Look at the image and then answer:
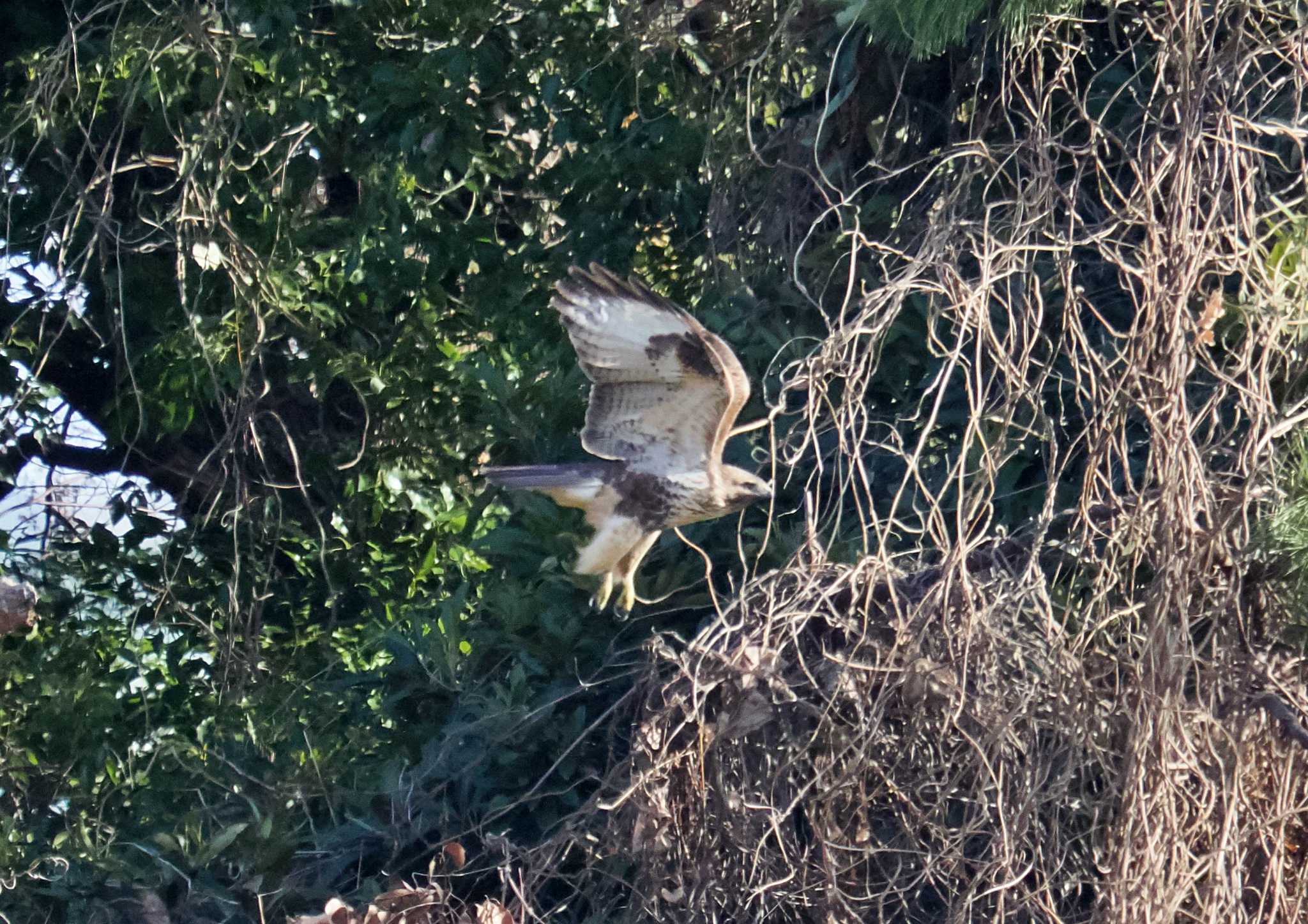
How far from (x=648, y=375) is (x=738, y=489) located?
27 centimetres

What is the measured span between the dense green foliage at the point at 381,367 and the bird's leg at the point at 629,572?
81mm

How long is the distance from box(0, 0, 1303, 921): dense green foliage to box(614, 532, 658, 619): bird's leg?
3.2 inches

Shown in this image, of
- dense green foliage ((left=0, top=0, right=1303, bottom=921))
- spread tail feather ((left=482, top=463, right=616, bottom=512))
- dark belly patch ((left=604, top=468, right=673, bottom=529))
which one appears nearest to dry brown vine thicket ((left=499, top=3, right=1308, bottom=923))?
dense green foliage ((left=0, top=0, right=1303, bottom=921))

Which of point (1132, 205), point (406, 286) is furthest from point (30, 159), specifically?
point (1132, 205)

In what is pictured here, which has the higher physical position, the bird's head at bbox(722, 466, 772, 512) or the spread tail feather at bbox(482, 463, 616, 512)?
the bird's head at bbox(722, 466, 772, 512)

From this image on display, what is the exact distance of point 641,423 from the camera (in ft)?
10.0

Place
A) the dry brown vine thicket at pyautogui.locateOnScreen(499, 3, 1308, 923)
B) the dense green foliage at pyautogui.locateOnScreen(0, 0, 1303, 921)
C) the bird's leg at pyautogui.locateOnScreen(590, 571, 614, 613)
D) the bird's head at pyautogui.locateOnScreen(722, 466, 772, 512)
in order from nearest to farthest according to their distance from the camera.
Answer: the dry brown vine thicket at pyautogui.locateOnScreen(499, 3, 1308, 923) < the bird's head at pyautogui.locateOnScreen(722, 466, 772, 512) < the bird's leg at pyautogui.locateOnScreen(590, 571, 614, 613) < the dense green foliage at pyautogui.locateOnScreen(0, 0, 1303, 921)

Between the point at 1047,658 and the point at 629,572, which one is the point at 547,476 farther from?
the point at 1047,658

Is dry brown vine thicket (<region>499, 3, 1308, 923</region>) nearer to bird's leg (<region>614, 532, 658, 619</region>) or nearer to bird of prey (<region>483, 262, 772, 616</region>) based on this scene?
bird of prey (<region>483, 262, 772, 616</region>)

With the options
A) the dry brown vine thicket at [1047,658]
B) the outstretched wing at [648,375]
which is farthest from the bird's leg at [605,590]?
the dry brown vine thicket at [1047,658]

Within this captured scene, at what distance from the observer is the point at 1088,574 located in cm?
272

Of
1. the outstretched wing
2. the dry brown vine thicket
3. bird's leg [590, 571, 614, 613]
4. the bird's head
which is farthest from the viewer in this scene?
bird's leg [590, 571, 614, 613]

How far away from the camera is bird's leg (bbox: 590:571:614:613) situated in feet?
10.0

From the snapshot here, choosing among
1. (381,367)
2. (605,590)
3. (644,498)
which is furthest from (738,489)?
(381,367)
